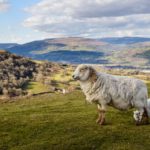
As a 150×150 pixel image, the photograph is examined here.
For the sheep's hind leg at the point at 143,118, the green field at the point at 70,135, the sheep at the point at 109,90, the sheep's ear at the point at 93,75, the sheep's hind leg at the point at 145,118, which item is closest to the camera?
the green field at the point at 70,135

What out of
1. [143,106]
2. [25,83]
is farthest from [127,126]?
[25,83]

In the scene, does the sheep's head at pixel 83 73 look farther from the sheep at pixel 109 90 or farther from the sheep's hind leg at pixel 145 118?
the sheep's hind leg at pixel 145 118

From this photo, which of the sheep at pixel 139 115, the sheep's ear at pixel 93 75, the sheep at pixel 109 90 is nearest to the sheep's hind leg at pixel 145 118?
the sheep at pixel 139 115

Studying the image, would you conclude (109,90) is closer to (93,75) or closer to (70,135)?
(93,75)

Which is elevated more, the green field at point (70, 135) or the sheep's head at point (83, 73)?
the sheep's head at point (83, 73)

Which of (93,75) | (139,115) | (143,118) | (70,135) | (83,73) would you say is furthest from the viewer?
(143,118)

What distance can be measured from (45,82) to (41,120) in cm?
15119

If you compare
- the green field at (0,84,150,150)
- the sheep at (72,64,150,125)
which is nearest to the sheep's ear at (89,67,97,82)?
the sheep at (72,64,150,125)

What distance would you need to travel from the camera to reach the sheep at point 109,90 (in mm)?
20656

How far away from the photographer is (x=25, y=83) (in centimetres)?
17025

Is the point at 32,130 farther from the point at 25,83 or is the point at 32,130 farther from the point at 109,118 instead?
the point at 25,83

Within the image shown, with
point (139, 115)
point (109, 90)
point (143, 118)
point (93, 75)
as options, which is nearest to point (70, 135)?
point (109, 90)

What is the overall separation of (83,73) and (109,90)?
1.83 meters

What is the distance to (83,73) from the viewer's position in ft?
67.8
